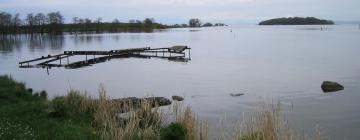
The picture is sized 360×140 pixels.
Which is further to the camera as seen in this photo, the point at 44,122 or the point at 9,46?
the point at 9,46

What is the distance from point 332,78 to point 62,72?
24.6m

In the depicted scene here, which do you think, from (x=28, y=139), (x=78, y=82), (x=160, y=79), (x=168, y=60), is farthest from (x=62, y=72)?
(x=28, y=139)

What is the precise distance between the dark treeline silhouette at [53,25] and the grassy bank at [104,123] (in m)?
130

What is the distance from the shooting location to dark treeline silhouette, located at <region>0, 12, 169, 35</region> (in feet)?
454

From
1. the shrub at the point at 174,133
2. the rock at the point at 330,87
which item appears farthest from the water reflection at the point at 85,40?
the shrub at the point at 174,133

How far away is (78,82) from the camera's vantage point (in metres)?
31.8

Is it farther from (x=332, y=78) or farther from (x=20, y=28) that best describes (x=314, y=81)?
(x=20, y=28)

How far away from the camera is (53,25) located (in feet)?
490

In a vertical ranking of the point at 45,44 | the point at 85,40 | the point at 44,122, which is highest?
the point at 85,40

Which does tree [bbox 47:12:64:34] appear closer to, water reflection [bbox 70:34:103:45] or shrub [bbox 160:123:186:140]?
water reflection [bbox 70:34:103:45]

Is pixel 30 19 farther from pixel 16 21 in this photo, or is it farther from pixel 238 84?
pixel 238 84

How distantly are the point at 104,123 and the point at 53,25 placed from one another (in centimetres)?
14554

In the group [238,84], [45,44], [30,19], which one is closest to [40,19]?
[30,19]

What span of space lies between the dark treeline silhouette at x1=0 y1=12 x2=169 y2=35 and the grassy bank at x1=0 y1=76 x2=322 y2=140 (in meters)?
130
